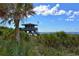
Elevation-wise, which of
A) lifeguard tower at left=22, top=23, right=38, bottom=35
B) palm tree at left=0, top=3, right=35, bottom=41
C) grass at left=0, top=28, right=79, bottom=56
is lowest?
grass at left=0, top=28, right=79, bottom=56

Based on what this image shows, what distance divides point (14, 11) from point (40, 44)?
0.27 meters

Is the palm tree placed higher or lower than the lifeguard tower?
higher

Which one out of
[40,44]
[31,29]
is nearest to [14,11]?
[31,29]

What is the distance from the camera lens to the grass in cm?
105

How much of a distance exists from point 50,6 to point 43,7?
46 mm

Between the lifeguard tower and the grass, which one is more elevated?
the lifeguard tower

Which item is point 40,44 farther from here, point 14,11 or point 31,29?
point 14,11

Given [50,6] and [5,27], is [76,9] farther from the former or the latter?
[5,27]

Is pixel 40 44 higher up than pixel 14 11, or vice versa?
pixel 14 11

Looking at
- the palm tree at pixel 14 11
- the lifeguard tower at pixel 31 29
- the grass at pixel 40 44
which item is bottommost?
the grass at pixel 40 44

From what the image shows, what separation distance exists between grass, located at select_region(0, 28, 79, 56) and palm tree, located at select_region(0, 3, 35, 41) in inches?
3.2

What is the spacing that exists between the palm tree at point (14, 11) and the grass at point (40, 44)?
0.26 ft

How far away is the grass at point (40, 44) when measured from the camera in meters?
1.05

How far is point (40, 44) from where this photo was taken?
1.06m
